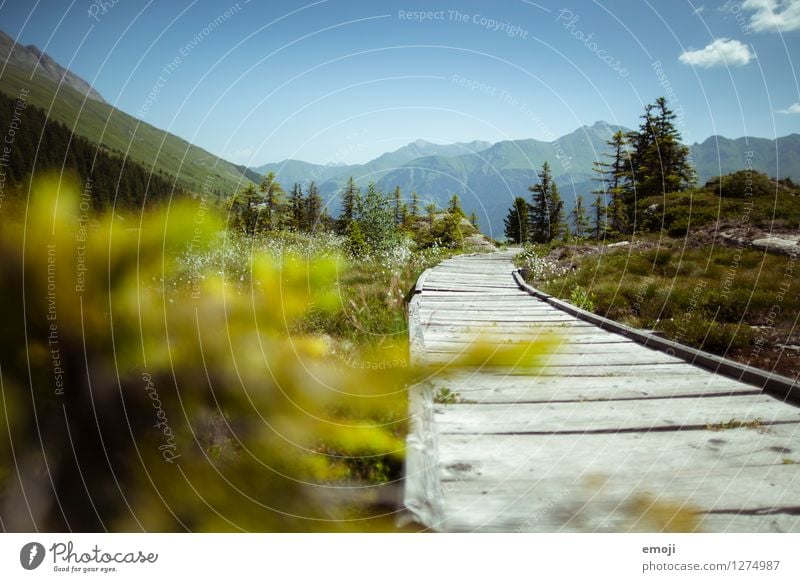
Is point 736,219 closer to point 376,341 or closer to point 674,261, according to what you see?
point 674,261

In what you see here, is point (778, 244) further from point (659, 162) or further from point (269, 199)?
point (659, 162)

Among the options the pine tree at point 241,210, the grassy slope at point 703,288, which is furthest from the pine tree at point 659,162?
the pine tree at point 241,210

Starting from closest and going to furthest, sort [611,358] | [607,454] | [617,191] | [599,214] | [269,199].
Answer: [607,454], [611,358], [269,199], [617,191], [599,214]

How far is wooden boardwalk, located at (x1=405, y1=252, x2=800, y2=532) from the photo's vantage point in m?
1.51

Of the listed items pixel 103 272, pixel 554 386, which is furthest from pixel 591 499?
pixel 103 272

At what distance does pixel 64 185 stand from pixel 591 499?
1.84 metres

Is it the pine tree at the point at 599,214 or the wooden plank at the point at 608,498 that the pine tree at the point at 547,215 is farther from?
the wooden plank at the point at 608,498

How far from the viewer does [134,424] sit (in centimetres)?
61

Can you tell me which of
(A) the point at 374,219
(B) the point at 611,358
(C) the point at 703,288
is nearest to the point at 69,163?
(B) the point at 611,358

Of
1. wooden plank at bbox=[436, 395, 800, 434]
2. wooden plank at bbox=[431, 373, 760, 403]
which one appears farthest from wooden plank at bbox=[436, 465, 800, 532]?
wooden plank at bbox=[431, 373, 760, 403]

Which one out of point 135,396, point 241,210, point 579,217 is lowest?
point 135,396

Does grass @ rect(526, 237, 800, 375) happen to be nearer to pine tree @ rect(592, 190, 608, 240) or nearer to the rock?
the rock

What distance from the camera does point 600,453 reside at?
1.90 m

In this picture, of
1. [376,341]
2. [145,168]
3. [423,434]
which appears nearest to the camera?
[145,168]
